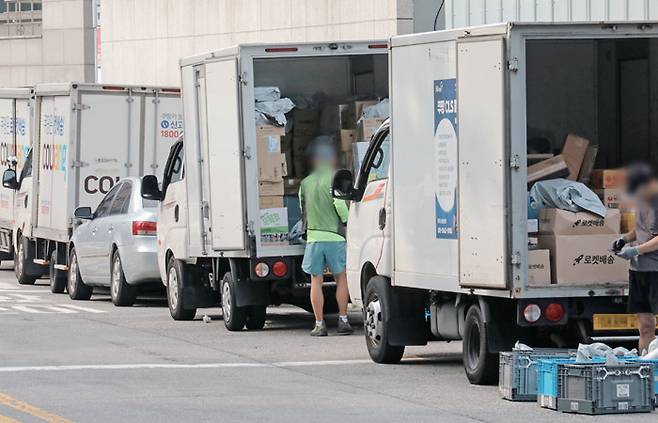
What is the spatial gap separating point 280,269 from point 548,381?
6.79m

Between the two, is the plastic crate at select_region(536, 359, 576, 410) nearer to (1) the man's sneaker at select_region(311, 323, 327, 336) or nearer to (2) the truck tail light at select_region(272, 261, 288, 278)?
(1) the man's sneaker at select_region(311, 323, 327, 336)

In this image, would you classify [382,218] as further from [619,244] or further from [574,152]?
[619,244]

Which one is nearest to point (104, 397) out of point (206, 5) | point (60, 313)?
point (60, 313)

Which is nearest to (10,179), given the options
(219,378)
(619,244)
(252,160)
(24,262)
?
(24,262)

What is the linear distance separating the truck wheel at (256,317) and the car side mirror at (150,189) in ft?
8.32

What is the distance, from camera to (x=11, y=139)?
31547 mm

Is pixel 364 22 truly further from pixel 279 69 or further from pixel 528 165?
pixel 528 165

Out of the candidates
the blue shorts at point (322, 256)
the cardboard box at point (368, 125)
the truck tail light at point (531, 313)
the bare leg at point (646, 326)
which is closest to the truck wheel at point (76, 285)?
the cardboard box at point (368, 125)

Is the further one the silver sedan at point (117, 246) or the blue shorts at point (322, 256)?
the silver sedan at point (117, 246)

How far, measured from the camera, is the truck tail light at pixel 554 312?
12461mm

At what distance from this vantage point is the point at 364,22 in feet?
108

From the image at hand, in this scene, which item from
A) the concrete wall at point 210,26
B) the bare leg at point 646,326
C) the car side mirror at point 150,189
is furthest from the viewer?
the concrete wall at point 210,26

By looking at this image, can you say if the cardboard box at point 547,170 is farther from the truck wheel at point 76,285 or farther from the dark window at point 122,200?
the truck wheel at point 76,285

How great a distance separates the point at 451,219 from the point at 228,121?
533cm
